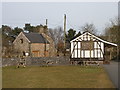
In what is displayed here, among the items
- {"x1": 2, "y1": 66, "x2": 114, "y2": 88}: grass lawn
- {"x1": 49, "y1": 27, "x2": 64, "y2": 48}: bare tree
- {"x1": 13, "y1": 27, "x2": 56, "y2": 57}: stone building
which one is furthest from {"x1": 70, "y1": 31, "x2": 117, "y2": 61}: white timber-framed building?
{"x1": 49, "y1": 27, "x2": 64, "y2": 48}: bare tree

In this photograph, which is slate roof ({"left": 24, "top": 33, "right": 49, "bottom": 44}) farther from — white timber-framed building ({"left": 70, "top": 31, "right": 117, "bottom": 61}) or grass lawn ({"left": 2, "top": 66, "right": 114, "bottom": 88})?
grass lawn ({"left": 2, "top": 66, "right": 114, "bottom": 88})

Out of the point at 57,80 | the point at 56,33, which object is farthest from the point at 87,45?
the point at 56,33

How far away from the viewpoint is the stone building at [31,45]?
5447 centimetres

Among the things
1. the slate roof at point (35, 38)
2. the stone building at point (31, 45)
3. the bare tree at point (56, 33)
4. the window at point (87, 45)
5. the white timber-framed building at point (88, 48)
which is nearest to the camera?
the window at point (87, 45)

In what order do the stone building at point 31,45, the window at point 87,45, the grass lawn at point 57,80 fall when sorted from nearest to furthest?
the grass lawn at point 57,80, the window at point 87,45, the stone building at point 31,45

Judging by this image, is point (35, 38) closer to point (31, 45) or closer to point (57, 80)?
point (31, 45)

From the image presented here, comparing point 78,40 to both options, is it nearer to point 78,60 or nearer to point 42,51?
point 78,60

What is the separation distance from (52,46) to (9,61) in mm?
27450

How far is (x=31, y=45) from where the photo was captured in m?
54.6

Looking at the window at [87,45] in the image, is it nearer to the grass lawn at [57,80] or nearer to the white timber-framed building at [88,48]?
the white timber-framed building at [88,48]

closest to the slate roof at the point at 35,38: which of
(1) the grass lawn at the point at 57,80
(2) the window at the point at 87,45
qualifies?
(2) the window at the point at 87,45

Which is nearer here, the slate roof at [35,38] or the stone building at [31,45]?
the stone building at [31,45]

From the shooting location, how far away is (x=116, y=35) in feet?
179

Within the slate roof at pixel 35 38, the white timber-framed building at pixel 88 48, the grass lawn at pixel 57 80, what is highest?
the slate roof at pixel 35 38
